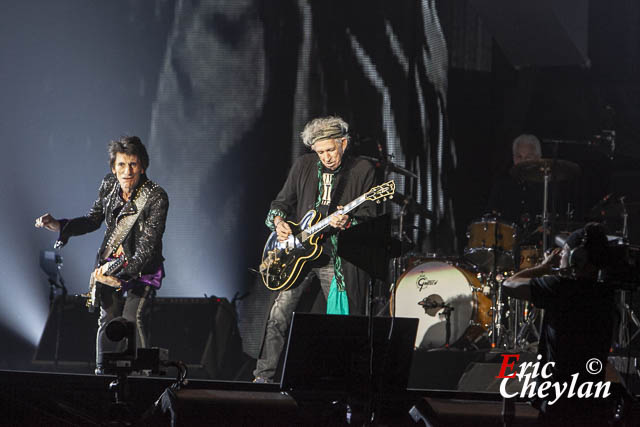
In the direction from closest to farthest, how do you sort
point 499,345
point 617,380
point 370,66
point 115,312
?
point 617,380, point 115,312, point 499,345, point 370,66

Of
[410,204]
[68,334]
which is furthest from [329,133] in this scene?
[68,334]

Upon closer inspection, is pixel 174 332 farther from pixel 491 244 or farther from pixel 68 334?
pixel 491 244

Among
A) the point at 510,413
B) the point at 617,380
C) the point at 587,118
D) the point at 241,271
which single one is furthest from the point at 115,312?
the point at 587,118

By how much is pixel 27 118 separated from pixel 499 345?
5133 millimetres

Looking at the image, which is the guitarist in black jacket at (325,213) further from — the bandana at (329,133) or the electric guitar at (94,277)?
the electric guitar at (94,277)

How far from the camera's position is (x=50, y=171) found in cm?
888

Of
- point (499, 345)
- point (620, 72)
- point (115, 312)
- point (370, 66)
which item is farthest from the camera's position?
point (620, 72)

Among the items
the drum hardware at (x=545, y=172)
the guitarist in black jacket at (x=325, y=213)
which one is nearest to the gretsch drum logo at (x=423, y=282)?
the drum hardware at (x=545, y=172)

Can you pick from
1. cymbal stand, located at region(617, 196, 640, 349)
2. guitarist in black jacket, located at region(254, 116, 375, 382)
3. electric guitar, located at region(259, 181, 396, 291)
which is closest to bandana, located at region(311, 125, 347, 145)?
guitarist in black jacket, located at region(254, 116, 375, 382)

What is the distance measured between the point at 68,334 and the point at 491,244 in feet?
12.8

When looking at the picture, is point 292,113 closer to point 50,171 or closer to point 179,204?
point 179,204

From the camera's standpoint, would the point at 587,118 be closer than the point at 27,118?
No

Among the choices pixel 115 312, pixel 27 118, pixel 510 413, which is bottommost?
pixel 510 413

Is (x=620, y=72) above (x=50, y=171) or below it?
above
